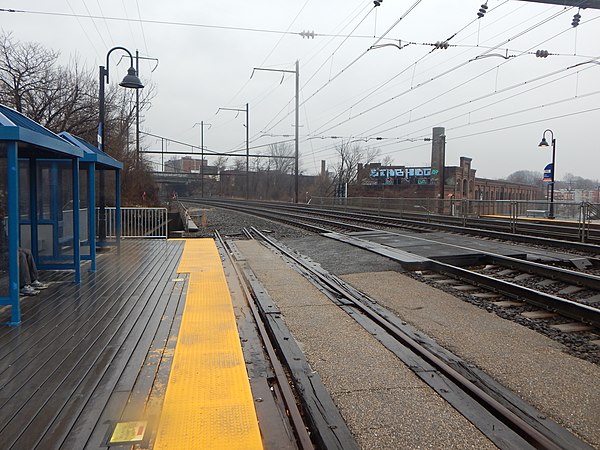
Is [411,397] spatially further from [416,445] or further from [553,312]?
[553,312]

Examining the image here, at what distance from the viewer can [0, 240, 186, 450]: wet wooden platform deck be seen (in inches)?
117

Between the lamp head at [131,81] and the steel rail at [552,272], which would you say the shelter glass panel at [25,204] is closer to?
the lamp head at [131,81]

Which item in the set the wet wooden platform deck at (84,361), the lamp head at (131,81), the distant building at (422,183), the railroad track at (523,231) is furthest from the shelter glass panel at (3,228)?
the distant building at (422,183)

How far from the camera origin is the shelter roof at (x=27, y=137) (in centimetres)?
489

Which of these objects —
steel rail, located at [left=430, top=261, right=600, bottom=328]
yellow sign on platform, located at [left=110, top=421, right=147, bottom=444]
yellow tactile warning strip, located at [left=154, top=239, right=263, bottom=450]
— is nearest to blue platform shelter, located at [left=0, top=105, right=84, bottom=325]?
yellow tactile warning strip, located at [left=154, top=239, right=263, bottom=450]

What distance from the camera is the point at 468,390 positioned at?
12.2 ft

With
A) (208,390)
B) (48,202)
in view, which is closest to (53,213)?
(48,202)

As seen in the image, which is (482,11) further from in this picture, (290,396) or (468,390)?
(290,396)

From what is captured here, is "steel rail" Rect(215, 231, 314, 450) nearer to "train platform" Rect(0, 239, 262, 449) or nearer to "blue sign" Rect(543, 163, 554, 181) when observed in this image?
"train platform" Rect(0, 239, 262, 449)

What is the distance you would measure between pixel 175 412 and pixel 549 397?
117 inches

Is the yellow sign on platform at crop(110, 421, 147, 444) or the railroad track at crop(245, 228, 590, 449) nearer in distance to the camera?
the yellow sign on platform at crop(110, 421, 147, 444)

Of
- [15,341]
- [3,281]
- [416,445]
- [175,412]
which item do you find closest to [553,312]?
[416,445]

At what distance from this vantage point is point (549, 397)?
371cm

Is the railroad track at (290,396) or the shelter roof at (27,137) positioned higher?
the shelter roof at (27,137)
